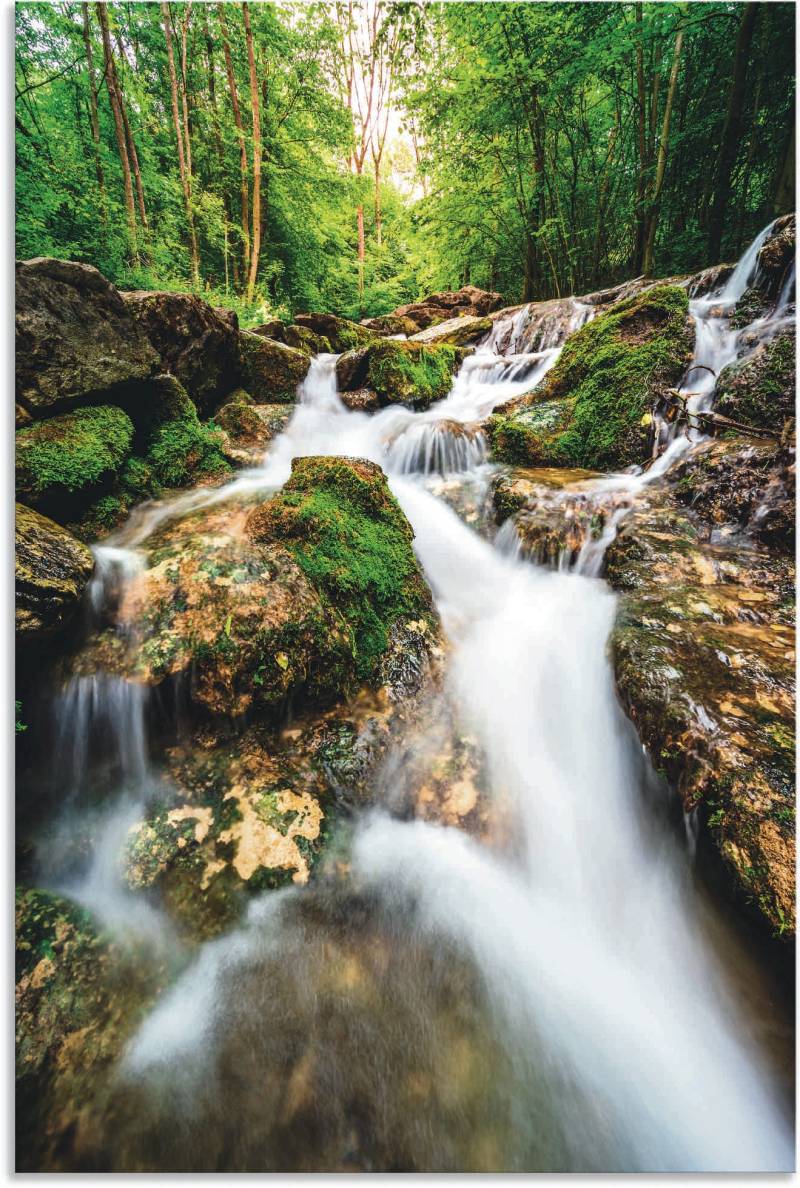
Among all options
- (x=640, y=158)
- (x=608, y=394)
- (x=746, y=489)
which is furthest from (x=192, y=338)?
(x=640, y=158)

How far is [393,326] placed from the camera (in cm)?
1320

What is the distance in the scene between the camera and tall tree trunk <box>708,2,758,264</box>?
6.03 meters

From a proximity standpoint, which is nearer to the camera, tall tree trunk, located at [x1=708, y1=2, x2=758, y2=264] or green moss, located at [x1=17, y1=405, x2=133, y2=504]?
green moss, located at [x1=17, y1=405, x2=133, y2=504]

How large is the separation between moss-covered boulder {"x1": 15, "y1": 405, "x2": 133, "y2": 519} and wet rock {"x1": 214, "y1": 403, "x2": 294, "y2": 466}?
4.81 feet

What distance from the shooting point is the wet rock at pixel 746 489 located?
10.6ft

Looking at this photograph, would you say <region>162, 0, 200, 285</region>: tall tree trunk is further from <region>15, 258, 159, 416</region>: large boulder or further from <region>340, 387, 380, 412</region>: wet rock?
<region>15, 258, 159, 416</region>: large boulder

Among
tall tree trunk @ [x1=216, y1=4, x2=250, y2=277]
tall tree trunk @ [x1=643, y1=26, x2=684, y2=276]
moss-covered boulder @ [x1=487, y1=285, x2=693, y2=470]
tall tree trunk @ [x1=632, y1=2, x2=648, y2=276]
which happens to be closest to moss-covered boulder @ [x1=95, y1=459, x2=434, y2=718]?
moss-covered boulder @ [x1=487, y1=285, x2=693, y2=470]

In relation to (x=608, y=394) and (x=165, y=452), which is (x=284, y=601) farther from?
(x=608, y=394)

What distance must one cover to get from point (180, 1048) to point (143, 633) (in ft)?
6.17

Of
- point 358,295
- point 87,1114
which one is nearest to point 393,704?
point 87,1114

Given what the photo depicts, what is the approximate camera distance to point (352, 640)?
2928 mm

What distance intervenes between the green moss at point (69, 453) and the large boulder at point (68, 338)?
0.20 meters

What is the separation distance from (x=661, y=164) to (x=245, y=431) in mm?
9587

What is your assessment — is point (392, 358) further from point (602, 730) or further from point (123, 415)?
point (602, 730)
